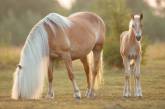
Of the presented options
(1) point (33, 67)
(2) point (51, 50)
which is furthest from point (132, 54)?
(1) point (33, 67)

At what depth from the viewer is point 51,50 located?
41.1 ft

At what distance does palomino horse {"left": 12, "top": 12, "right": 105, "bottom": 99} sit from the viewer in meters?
12.0

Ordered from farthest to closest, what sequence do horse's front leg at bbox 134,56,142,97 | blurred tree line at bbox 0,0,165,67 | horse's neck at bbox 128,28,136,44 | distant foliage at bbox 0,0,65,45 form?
distant foliage at bbox 0,0,65,45 → blurred tree line at bbox 0,0,165,67 → horse's neck at bbox 128,28,136,44 → horse's front leg at bbox 134,56,142,97

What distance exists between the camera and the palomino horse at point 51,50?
12.0 metres

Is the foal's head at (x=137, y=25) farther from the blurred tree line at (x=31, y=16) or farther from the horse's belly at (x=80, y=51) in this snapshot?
the blurred tree line at (x=31, y=16)

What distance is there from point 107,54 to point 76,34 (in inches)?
393

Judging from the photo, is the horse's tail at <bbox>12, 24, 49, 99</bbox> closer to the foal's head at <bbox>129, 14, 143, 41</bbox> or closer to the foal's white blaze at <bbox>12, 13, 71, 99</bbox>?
the foal's white blaze at <bbox>12, 13, 71, 99</bbox>

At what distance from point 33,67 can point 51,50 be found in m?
0.71

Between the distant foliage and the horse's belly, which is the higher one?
the distant foliage

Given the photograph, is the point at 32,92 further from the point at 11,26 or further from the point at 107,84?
the point at 11,26

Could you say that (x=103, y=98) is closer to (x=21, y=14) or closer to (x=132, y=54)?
(x=132, y=54)

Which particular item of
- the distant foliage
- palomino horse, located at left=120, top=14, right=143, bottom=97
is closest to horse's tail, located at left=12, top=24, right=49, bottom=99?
palomino horse, located at left=120, top=14, right=143, bottom=97

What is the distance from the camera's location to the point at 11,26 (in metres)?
53.3

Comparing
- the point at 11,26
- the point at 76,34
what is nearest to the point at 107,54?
the point at 76,34
